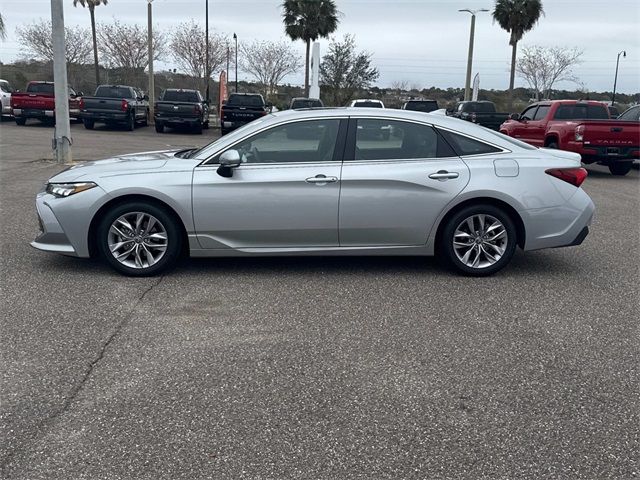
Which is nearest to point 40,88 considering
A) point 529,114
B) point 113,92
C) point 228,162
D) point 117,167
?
point 113,92

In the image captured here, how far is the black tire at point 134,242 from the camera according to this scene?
19.7 feet

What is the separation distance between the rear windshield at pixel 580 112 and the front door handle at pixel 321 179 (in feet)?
38.9

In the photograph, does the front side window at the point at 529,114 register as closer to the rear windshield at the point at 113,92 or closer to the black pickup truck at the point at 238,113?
the black pickup truck at the point at 238,113

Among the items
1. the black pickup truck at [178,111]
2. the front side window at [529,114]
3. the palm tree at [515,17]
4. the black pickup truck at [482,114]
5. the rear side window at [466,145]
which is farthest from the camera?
the palm tree at [515,17]

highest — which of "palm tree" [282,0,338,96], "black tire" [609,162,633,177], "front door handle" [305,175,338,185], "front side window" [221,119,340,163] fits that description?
"palm tree" [282,0,338,96]

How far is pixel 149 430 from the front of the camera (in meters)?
3.42

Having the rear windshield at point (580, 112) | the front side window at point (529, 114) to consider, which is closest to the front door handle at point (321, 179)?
the rear windshield at point (580, 112)

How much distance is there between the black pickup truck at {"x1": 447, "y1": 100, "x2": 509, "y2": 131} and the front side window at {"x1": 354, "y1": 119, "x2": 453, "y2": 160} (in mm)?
18162

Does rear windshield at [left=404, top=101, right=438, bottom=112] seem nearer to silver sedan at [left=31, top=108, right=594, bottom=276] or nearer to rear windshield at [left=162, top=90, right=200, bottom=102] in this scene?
rear windshield at [left=162, top=90, right=200, bottom=102]

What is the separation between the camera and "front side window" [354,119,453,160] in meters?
6.26

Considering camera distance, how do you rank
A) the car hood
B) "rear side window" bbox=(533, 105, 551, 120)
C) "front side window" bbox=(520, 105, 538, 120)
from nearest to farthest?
the car hood < "rear side window" bbox=(533, 105, 551, 120) < "front side window" bbox=(520, 105, 538, 120)

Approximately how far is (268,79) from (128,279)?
48616mm

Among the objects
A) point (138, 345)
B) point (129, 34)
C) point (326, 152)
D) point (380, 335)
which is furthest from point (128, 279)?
point (129, 34)

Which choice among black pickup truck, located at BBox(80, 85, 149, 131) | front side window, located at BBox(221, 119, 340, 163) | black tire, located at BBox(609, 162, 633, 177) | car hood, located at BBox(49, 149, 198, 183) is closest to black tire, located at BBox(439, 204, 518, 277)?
front side window, located at BBox(221, 119, 340, 163)
